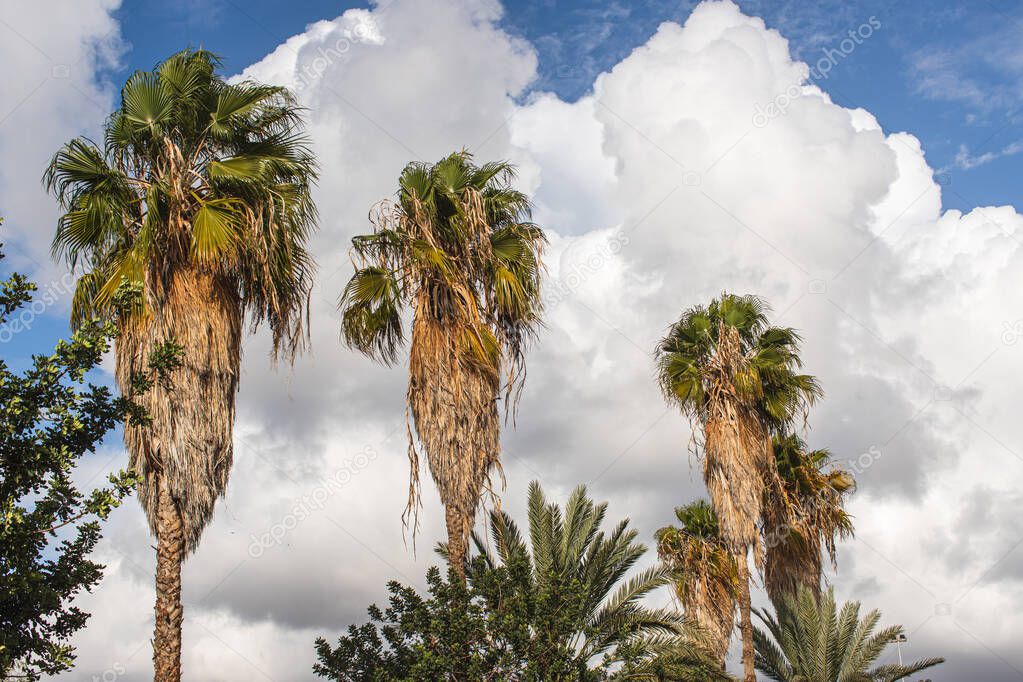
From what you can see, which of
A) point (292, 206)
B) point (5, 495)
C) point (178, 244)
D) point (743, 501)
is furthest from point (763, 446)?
point (5, 495)

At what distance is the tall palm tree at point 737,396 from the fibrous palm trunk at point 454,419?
7.47 metres

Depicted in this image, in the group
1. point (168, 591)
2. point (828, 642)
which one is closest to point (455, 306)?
point (168, 591)

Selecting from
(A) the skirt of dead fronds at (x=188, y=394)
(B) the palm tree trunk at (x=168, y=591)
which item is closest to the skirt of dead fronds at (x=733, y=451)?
(A) the skirt of dead fronds at (x=188, y=394)

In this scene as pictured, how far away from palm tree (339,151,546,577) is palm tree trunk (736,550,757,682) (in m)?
7.33

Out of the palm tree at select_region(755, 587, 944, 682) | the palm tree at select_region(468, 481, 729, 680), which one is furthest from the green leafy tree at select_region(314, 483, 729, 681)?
the palm tree at select_region(755, 587, 944, 682)

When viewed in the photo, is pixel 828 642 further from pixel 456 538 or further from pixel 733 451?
pixel 456 538

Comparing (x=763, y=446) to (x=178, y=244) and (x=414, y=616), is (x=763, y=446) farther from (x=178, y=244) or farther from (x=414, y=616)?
(x=178, y=244)

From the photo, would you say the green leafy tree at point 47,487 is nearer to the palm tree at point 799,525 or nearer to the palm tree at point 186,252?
the palm tree at point 186,252

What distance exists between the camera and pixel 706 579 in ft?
79.0

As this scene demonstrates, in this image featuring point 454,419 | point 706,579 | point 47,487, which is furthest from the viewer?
point 706,579

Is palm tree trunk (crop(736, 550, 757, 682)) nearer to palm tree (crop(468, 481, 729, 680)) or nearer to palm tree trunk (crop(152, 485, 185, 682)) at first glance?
palm tree (crop(468, 481, 729, 680))

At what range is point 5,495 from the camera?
34.1 feet

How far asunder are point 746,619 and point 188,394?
13.8 m

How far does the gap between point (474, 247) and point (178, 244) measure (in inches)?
235
